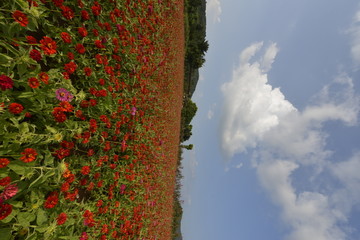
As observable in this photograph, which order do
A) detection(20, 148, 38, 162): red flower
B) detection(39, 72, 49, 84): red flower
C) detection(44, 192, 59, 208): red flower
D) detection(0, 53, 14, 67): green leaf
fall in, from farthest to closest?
detection(44, 192, 59, 208): red flower, detection(39, 72, 49, 84): red flower, detection(20, 148, 38, 162): red flower, detection(0, 53, 14, 67): green leaf

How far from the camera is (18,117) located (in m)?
2.21

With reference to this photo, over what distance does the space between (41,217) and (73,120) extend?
1.41 meters

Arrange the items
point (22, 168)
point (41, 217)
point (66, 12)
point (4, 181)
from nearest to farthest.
Answer: point (4, 181) < point (22, 168) < point (41, 217) < point (66, 12)

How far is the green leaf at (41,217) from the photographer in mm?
2447

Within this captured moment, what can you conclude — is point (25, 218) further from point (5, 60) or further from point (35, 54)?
point (35, 54)

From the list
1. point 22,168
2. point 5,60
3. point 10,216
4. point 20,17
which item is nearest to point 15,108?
point 5,60

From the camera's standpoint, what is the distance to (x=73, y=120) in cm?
329

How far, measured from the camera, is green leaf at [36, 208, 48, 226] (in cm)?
245

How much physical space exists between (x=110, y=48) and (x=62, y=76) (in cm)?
165

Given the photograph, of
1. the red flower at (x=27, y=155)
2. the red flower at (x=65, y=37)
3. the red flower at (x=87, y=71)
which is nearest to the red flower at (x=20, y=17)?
the red flower at (x=65, y=37)

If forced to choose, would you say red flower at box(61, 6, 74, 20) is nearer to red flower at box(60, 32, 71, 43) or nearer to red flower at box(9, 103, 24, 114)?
red flower at box(60, 32, 71, 43)

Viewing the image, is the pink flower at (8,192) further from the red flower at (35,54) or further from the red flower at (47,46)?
the red flower at (47,46)

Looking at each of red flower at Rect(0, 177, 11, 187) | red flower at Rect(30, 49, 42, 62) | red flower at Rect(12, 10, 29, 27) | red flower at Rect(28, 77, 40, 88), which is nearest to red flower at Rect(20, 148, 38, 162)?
red flower at Rect(0, 177, 11, 187)

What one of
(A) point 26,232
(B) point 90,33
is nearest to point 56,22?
(B) point 90,33
